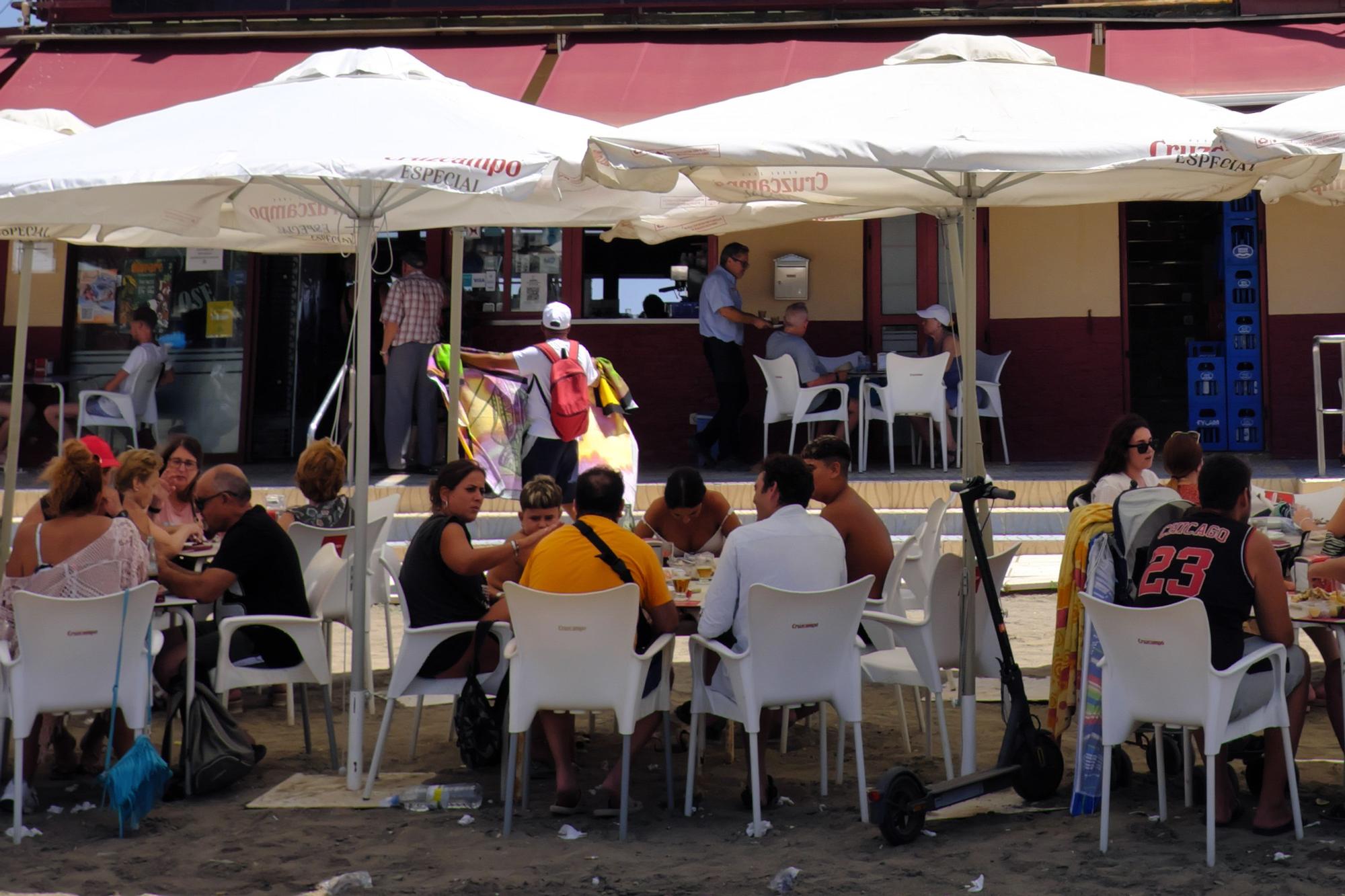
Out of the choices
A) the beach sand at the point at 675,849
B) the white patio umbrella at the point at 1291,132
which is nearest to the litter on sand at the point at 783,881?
the beach sand at the point at 675,849

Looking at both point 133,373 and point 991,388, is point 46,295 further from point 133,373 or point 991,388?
point 991,388

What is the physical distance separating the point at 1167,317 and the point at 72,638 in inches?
428

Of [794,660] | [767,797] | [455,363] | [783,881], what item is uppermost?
[455,363]

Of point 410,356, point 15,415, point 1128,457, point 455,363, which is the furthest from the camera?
point 410,356

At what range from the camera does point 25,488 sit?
11.3m

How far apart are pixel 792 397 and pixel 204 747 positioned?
668cm

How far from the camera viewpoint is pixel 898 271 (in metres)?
12.8

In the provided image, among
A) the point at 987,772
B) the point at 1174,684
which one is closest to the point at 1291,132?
the point at 1174,684

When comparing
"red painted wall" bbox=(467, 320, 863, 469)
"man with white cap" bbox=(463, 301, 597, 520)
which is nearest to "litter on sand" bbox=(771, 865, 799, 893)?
"man with white cap" bbox=(463, 301, 597, 520)

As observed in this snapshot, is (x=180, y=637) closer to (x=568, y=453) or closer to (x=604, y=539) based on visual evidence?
(x=604, y=539)

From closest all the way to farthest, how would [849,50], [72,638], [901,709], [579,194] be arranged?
[72,638] → [901,709] → [579,194] → [849,50]

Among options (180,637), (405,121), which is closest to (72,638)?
(180,637)

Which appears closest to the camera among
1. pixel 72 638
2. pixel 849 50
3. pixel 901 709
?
pixel 72 638

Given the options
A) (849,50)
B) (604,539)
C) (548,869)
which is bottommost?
(548,869)
